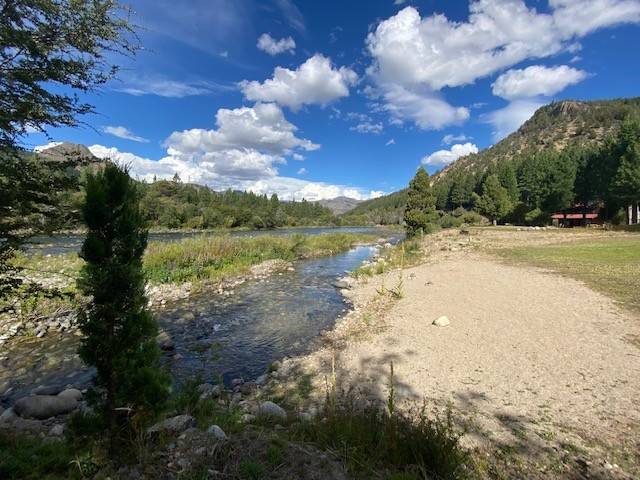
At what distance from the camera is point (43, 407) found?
5523mm

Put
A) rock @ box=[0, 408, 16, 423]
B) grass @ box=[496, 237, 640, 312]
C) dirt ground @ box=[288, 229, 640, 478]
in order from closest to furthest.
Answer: dirt ground @ box=[288, 229, 640, 478]
rock @ box=[0, 408, 16, 423]
grass @ box=[496, 237, 640, 312]

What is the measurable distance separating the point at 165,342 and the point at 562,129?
168201 millimetres

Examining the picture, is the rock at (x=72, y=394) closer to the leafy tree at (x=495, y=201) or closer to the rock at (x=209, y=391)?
the rock at (x=209, y=391)

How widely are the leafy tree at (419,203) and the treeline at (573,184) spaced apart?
2136 centimetres

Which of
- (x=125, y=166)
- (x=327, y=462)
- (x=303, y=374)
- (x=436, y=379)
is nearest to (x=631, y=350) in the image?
(x=436, y=379)

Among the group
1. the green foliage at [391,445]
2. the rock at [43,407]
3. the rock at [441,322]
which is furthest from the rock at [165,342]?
the rock at [441,322]

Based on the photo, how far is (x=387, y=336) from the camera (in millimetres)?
9312

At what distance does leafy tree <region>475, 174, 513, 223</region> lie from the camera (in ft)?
203

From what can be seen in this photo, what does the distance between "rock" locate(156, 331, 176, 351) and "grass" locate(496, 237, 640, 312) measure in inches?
522

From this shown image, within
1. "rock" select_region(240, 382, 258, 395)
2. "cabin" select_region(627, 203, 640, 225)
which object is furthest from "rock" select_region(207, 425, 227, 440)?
"cabin" select_region(627, 203, 640, 225)

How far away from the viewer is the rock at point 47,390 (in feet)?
21.5

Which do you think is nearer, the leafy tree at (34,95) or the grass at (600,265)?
the leafy tree at (34,95)

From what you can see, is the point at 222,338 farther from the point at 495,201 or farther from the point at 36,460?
the point at 495,201

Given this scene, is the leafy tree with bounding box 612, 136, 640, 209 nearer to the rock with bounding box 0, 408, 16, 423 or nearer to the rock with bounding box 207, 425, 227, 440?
the rock with bounding box 207, 425, 227, 440
